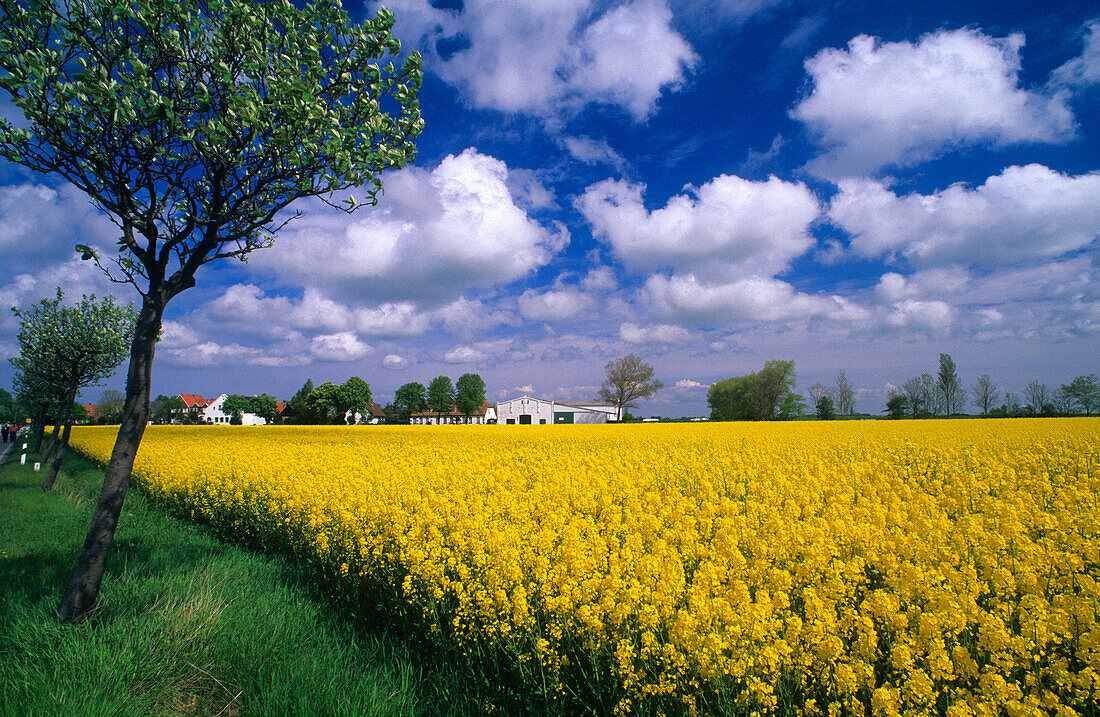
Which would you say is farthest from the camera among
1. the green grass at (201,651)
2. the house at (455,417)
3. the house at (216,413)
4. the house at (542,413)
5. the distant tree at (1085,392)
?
the house at (216,413)

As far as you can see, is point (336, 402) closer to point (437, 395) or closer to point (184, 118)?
point (437, 395)

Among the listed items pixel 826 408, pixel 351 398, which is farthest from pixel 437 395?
pixel 826 408

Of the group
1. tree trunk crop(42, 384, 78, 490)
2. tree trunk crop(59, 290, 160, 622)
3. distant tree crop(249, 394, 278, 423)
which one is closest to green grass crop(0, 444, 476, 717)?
tree trunk crop(59, 290, 160, 622)

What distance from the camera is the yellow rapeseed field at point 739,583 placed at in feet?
8.04

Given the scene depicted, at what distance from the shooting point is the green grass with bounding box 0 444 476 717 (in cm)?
305

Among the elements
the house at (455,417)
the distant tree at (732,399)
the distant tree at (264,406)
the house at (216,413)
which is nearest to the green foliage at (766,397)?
the distant tree at (732,399)

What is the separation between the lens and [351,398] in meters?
72.1

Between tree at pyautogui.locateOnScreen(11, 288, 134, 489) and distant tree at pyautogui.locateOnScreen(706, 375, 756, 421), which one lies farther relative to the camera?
distant tree at pyautogui.locateOnScreen(706, 375, 756, 421)

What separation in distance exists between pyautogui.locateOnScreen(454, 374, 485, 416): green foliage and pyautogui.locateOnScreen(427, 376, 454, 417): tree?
68.3 inches

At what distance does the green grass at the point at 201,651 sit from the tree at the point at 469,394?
82.2m

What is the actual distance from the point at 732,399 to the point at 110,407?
115 metres

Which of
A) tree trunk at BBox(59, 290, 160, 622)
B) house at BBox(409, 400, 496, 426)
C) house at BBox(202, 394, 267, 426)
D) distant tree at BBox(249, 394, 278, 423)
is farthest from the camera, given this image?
house at BBox(202, 394, 267, 426)

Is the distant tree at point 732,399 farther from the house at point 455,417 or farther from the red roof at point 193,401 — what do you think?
the red roof at point 193,401

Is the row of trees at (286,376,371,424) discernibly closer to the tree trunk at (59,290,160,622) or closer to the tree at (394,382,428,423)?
the tree at (394,382,428,423)
